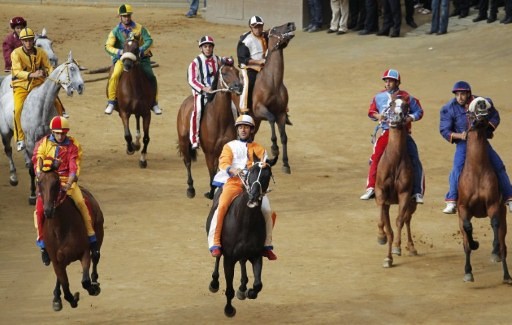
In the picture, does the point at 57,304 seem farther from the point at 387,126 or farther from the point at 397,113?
the point at 387,126

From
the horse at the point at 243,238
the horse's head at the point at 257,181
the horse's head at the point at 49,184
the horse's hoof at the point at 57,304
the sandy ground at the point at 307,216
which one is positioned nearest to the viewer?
the horse's head at the point at 257,181

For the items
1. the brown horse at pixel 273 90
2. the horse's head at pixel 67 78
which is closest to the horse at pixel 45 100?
the horse's head at pixel 67 78

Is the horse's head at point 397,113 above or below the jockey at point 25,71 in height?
above

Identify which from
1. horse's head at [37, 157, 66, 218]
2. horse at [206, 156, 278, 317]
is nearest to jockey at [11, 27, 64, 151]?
horse's head at [37, 157, 66, 218]

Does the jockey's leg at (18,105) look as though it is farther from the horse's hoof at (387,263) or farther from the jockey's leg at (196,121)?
the horse's hoof at (387,263)

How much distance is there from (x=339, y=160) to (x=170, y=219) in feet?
18.7

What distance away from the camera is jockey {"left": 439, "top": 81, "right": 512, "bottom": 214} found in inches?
770

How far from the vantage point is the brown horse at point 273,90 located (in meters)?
26.9

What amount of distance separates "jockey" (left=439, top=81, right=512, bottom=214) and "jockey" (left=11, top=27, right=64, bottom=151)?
303 inches

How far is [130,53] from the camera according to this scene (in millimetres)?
26906

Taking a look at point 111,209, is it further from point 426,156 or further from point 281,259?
point 426,156

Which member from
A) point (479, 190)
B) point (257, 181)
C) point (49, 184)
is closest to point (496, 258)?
point (479, 190)

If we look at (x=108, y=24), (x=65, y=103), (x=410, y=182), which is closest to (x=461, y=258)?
(x=410, y=182)

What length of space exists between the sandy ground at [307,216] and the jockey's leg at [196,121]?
3.80 ft
